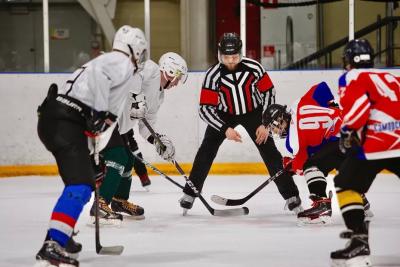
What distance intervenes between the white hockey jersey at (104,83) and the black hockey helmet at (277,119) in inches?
53.7

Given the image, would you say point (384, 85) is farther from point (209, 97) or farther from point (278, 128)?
point (209, 97)

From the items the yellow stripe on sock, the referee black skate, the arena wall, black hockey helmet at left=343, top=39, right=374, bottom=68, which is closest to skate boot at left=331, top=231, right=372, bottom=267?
the yellow stripe on sock

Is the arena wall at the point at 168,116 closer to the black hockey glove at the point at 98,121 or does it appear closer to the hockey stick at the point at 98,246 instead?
the hockey stick at the point at 98,246

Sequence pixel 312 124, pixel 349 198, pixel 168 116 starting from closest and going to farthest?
1. pixel 349 198
2. pixel 312 124
3. pixel 168 116

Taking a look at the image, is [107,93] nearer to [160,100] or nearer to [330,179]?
[160,100]

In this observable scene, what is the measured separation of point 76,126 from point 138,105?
144 cm

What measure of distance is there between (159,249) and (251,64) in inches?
63.8

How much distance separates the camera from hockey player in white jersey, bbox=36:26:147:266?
3.38 m

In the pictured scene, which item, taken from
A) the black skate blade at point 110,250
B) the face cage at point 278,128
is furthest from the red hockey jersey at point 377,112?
the face cage at point 278,128

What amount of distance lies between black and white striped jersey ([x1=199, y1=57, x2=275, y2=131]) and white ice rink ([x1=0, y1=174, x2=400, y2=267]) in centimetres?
60

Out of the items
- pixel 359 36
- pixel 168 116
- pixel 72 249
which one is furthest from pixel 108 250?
pixel 359 36

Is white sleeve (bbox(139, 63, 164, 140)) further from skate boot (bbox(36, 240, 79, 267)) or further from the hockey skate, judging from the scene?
skate boot (bbox(36, 240, 79, 267))

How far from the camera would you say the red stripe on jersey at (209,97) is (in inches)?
207

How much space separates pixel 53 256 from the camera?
3.35 meters
